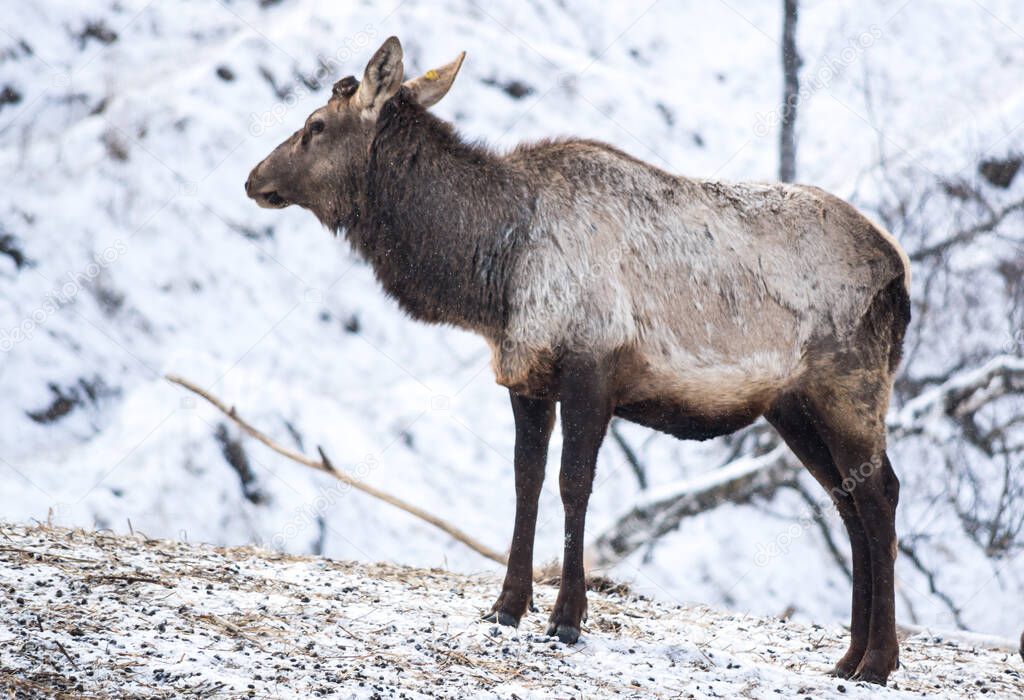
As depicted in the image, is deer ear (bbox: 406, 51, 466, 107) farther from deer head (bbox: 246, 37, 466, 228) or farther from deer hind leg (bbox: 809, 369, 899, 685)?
deer hind leg (bbox: 809, 369, 899, 685)

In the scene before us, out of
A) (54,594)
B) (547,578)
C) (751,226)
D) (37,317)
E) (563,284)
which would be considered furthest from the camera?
(37,317)

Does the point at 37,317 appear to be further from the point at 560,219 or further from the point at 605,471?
the point at 560,219

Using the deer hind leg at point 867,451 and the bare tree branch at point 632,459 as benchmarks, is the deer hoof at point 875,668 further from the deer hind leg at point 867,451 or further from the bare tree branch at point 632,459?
the bare tree branch at point 632,459

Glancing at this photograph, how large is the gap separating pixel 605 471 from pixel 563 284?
9017mm

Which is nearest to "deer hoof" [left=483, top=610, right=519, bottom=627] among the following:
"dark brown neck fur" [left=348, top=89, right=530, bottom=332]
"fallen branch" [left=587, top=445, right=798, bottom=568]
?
"dark brown neck fur" [left=348, top=89, right=530, bottom=332]

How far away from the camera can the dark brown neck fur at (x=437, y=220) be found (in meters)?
5.92

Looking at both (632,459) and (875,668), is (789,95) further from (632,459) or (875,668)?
(875,668)

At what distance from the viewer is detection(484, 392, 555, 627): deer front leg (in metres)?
5.66

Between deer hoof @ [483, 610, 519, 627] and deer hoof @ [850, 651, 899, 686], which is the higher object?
deer hoof @ [483, 610, 519, 627]

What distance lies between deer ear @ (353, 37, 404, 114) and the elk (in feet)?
0.03

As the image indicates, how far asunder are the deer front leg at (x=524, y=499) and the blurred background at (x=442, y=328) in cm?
569

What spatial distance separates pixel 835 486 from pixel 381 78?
3.23 metres

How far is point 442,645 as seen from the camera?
16.6 ft

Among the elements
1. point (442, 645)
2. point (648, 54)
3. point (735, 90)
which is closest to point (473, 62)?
point (648, 54)
